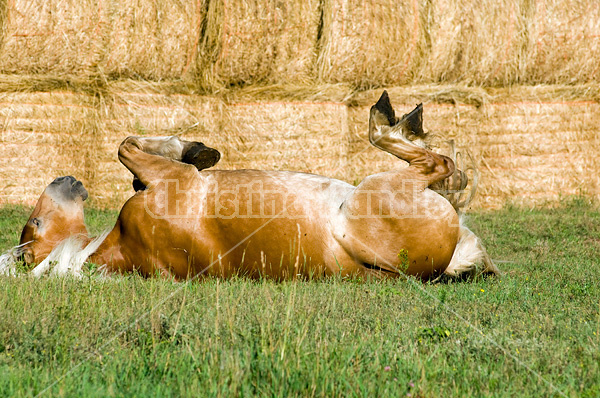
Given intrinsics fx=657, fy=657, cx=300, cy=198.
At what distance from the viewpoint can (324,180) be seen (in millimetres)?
4230

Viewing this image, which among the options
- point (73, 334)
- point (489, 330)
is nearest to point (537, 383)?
point (489, 330)

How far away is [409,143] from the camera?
14.0 feet

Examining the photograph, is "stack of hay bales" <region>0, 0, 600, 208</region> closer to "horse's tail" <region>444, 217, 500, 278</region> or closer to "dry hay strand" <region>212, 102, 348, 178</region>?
"dry hay strand" <region>212, 102, 348, 178</region>

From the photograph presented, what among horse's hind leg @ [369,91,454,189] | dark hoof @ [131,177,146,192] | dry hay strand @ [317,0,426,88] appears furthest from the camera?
dry hay strand @ [317,0,426,88]

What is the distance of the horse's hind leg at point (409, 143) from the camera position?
412cm

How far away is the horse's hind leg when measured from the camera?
13.5 feet

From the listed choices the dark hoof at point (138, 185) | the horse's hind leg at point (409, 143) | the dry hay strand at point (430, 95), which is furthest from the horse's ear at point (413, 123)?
the dry hay strand at point (430, 95)

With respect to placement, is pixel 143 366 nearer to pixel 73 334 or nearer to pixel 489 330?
pixel 73 334

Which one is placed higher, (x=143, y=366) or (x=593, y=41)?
(x=593, y=41)

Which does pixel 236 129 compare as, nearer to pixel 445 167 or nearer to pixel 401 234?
pixel 445 167

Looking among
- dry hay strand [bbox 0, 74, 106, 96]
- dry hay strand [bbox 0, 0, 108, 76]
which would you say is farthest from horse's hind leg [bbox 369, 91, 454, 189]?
dry hay strand [bbox 0, 74, 106, 96]

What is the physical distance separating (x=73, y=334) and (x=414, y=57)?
640cm

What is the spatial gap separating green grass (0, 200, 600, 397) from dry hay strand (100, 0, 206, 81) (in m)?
4.34

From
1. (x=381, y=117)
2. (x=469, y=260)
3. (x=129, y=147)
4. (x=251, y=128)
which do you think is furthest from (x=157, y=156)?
(x=251, y=128)
